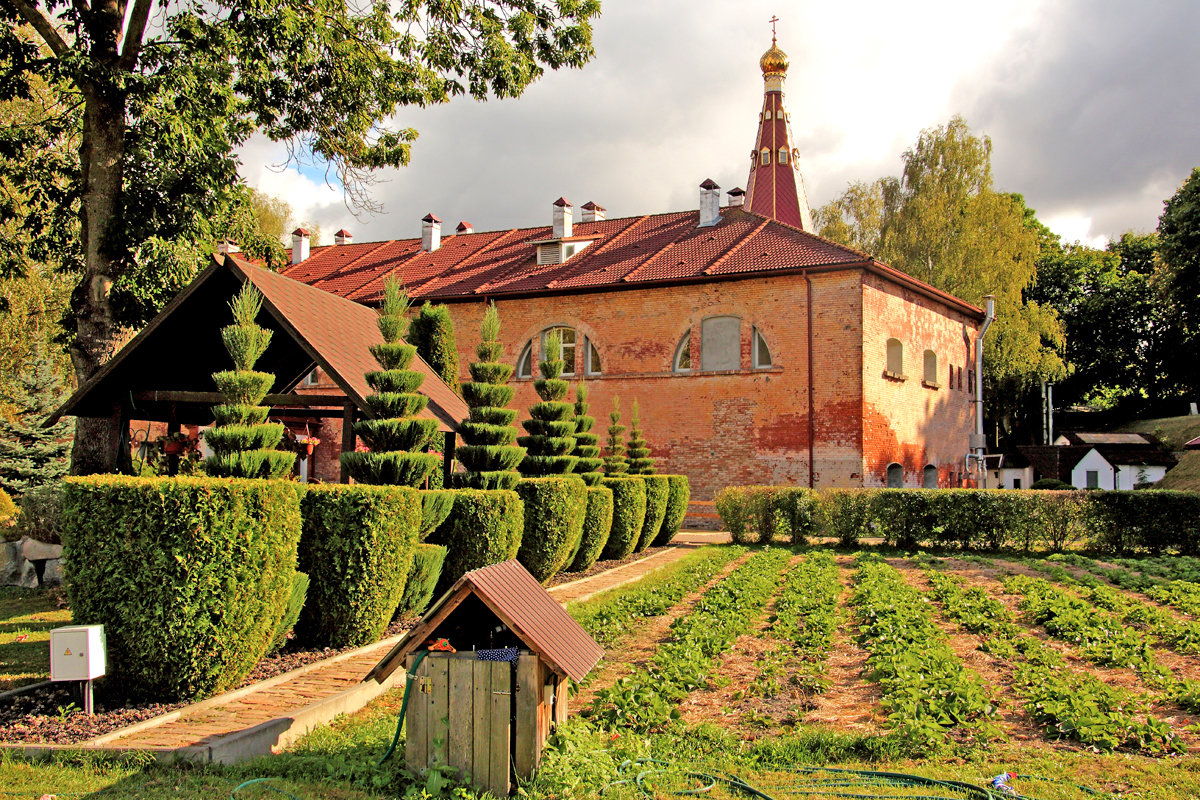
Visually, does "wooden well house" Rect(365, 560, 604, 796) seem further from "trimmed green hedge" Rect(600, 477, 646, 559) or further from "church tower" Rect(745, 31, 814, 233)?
"church tower" Rect(745, 31, 814, 233)

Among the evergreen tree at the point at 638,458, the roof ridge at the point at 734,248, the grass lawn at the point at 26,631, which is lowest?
the grass lawn at the point at 26,631

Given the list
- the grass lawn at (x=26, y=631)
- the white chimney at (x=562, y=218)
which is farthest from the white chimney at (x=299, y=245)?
the grass lawn at (x=26, y=631)

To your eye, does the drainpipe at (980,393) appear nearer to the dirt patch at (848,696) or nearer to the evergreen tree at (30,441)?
the dirt patch at (848,696)

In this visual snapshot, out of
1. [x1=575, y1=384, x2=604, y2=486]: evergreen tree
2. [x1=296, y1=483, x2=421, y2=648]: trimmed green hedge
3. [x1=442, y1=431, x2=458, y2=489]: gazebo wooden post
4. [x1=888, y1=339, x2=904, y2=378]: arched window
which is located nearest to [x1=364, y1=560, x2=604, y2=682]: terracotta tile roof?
[x1=296, y1=483, x2=421, y2=648]: trimmed green hedge

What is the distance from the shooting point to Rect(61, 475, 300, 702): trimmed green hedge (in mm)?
6109

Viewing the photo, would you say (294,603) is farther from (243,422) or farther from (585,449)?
(585,449)

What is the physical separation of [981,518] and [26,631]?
17.6 meters

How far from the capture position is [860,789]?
4781 millimetres

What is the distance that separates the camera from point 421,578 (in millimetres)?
9180

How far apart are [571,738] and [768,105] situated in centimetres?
3408

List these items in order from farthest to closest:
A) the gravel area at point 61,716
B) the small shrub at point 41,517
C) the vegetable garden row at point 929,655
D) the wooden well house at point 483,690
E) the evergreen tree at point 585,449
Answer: the evergreen tree at point 585,449
the small shrub at point 41,517
the vegetable garden row at point 929,655
the gravel area at point 61,716
the wooden well house at point 483,690

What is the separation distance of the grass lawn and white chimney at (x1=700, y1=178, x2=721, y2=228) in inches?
880

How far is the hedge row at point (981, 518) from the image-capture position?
1792 cm

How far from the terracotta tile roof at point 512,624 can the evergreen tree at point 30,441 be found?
15271 millimetres
